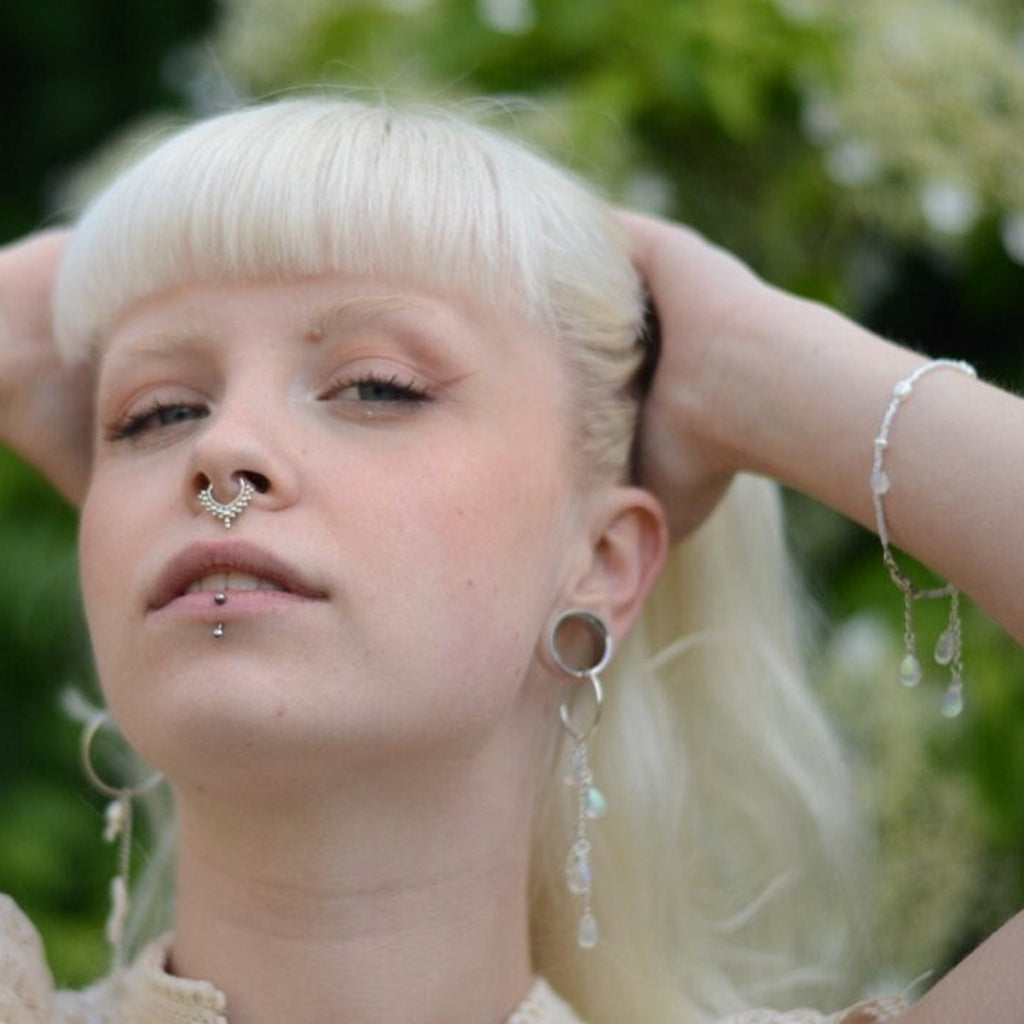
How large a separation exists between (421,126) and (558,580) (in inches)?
21.9

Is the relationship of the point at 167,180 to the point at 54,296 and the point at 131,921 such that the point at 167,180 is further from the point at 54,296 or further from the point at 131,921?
the point at 131,921

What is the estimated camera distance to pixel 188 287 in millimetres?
2350

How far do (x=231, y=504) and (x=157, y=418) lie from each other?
287 millimetres

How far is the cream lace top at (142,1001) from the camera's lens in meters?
2.32

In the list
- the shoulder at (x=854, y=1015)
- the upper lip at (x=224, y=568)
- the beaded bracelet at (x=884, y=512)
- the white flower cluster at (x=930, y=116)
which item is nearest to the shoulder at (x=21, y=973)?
the upper lip at (x=224, y=568)

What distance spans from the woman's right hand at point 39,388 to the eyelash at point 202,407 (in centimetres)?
29

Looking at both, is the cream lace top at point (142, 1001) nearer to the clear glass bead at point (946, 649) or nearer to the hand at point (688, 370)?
the clear glass bead at point (946, 649)

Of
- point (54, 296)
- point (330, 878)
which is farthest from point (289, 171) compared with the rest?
point (330, 878)

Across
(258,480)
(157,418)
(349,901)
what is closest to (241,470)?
(258,480)

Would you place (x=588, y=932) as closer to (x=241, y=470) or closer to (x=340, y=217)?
(x=241, y=470)

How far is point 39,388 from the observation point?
107 inches

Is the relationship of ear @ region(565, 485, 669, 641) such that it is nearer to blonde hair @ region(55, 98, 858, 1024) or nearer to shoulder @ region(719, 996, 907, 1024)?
blonde hair @ region(55, 98, 858, 1024)

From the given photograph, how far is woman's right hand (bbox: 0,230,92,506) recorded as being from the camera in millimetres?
2711

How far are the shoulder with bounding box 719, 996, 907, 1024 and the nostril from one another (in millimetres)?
857
